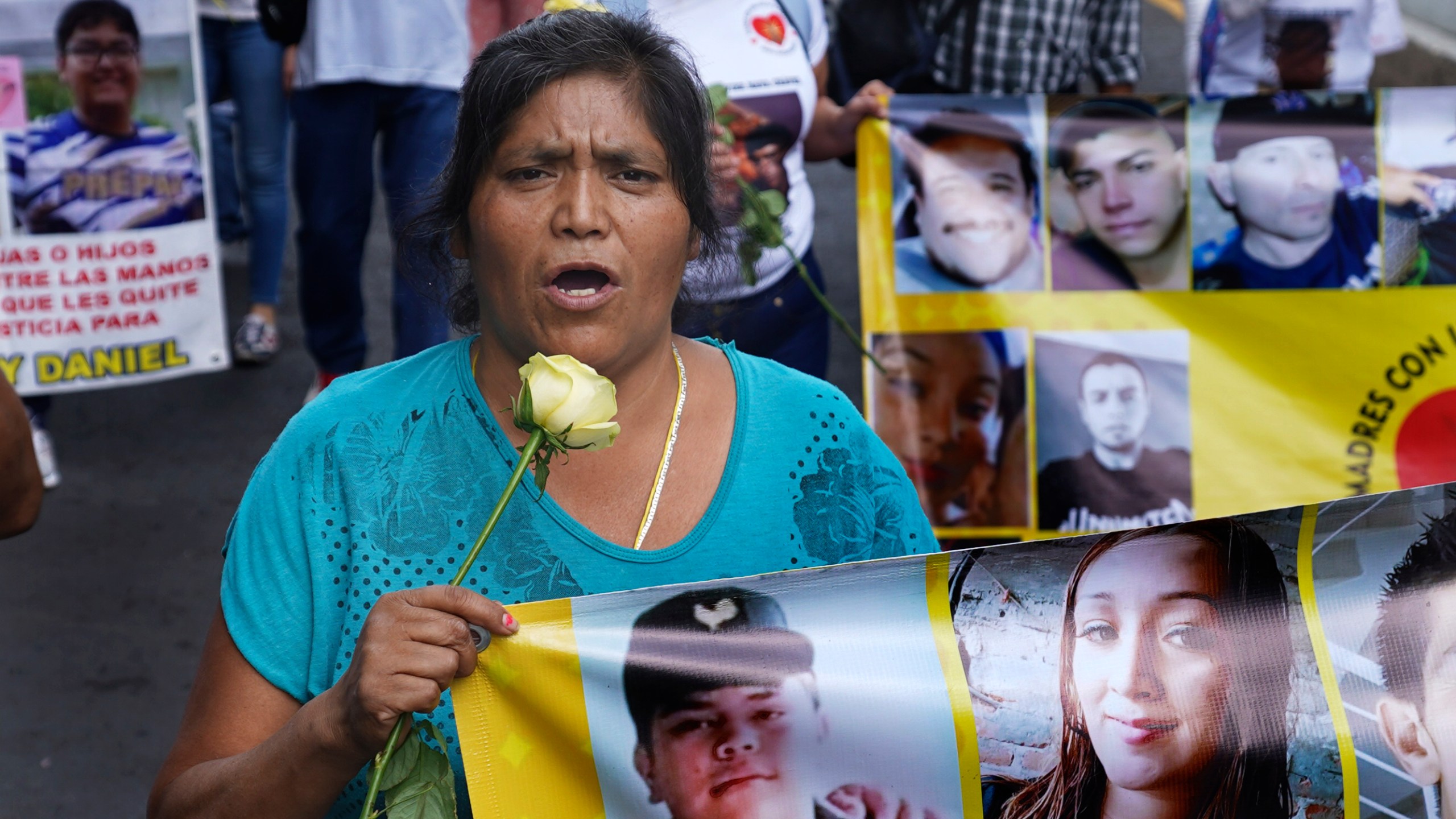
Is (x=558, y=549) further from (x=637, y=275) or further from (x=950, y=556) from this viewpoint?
(x=950, y=556)

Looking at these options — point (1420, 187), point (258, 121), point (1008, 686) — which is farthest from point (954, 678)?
point (258, 121)

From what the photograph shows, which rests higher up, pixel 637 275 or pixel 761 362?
pixel 637 275

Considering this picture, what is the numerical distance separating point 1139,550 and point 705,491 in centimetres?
51

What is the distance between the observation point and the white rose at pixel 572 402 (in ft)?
5.21

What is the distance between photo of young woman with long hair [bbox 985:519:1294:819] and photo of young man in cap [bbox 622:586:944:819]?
19cm

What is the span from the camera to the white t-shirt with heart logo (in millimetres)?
3717

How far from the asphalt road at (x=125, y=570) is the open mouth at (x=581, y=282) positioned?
239cm

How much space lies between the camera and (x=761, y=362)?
2.12 metres

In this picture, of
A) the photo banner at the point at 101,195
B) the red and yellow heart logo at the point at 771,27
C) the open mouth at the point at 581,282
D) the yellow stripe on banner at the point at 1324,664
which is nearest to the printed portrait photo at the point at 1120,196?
the red and yellow heart logo at the point at 771,27

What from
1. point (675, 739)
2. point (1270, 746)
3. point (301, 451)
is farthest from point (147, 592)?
point (1270, 746)

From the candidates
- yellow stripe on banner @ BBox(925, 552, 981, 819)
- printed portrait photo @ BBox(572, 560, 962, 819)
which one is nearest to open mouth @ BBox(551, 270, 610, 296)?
printed portrait photo @ BBox(572, 560, 962, 819)

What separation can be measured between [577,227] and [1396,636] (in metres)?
1.02

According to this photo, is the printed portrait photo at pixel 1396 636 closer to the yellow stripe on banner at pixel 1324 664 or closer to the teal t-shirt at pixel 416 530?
the yellow stripe on banner at pixel 1324 664

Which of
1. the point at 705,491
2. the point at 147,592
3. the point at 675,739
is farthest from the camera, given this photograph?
the point at 147,592
